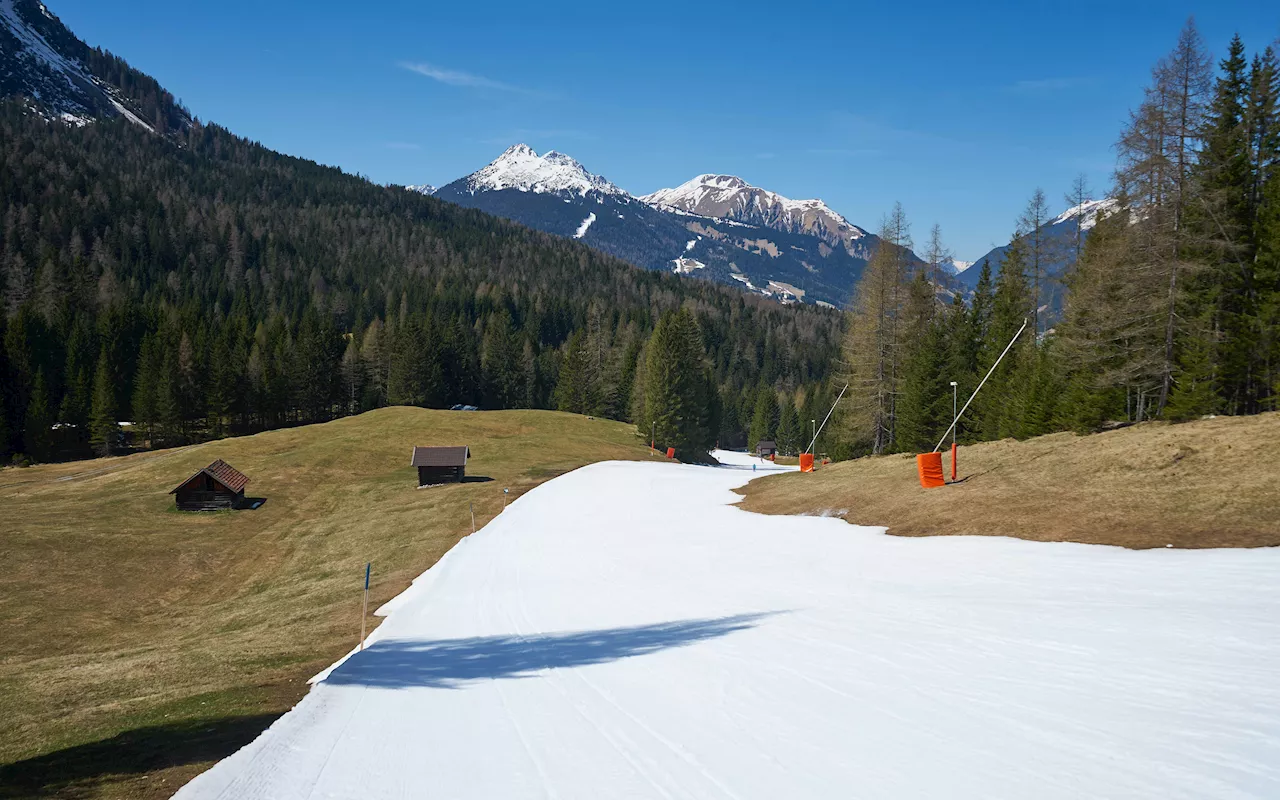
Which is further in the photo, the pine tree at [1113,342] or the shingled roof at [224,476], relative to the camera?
the shingled roof at [224,476]

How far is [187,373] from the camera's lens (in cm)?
8975

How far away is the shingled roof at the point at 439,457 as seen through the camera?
2133 inches

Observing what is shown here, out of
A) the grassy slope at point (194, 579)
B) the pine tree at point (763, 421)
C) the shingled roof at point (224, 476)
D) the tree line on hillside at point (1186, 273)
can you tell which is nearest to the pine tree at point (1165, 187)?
the tree line on hillside at point (1186, 273)

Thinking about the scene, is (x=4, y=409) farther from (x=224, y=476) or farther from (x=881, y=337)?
(x=881, y=337)

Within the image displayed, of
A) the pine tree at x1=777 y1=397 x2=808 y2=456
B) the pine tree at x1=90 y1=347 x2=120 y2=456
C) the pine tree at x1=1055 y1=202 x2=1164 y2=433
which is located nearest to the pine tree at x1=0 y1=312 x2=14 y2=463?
the pine tree at x1=90 y1=347 x2=120 y2=456

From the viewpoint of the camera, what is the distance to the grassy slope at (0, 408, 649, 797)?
37.4 feet

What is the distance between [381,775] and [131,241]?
218 meters

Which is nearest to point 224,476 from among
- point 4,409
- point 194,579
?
point 194,579

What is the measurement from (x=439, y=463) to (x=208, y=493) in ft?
50.8

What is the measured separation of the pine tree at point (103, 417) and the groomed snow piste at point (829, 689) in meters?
82.6

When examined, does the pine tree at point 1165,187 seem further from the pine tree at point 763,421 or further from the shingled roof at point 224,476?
the pine tree at point 763,421

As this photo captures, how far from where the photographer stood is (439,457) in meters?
54.8

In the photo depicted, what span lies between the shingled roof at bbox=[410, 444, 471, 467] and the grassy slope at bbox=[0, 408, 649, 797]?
2.25 m

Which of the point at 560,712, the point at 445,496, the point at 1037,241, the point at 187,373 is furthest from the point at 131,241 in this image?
the point at 560,712
